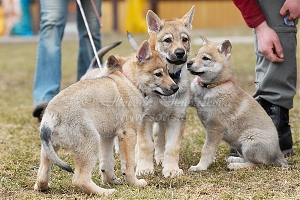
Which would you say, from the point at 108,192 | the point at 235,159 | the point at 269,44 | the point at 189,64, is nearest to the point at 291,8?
the point at 269,44

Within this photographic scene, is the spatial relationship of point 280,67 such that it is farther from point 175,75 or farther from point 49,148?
point 49,148

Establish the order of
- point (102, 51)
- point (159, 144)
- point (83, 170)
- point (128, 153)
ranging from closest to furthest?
point (83, 170) → point (128, 153) → point (159, 144) → point (102, 51)

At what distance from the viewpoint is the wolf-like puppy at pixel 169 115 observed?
4.24 m

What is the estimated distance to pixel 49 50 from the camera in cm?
586

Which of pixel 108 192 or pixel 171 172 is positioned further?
pixel 171 172

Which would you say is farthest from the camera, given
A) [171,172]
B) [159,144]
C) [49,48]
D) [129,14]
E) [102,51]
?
[129,14]

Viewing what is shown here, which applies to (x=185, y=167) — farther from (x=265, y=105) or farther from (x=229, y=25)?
(x=229, y=25)

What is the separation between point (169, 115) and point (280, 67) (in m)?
1.13

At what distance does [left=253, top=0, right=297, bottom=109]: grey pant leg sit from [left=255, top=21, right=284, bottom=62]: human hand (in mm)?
51

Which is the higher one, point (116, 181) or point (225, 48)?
point (225, 48)

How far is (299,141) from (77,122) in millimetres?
2581

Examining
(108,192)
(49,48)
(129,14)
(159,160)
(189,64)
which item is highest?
(189,64)

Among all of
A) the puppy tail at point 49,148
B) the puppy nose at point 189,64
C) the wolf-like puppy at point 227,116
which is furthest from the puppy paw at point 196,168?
the puppy tail at point 49,148

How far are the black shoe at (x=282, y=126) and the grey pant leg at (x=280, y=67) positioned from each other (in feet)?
0.18
